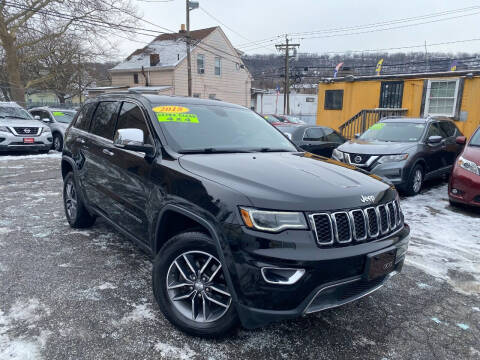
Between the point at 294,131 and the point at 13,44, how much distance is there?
20.4m

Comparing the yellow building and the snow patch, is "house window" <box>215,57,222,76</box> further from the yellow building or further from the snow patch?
the snow patch

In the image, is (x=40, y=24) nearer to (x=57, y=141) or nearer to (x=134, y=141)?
(x=57, y=141)

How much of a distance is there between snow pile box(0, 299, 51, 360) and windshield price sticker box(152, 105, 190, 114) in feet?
6.41

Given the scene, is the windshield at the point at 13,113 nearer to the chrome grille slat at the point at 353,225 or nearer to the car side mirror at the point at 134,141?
the car side mirror at the point at 134,141

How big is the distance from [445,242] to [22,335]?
480cm

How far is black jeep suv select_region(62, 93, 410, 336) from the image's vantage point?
6.98 feet

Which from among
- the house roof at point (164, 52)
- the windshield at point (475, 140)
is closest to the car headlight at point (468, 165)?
the windshield at point (475, 140)

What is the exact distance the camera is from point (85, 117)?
466 cm

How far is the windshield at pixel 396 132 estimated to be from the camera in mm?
7715

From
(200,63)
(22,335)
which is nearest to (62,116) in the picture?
(22,335)

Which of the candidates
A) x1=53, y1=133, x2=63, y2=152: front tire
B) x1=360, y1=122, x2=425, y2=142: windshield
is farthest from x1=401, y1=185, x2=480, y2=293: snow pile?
x1=53, y1=133, x2=63, y2=152: front tire

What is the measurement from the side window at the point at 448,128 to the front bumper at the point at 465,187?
111 inches

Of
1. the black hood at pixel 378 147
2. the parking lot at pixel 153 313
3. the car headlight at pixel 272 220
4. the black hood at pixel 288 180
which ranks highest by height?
the black hood at pixel 288 180

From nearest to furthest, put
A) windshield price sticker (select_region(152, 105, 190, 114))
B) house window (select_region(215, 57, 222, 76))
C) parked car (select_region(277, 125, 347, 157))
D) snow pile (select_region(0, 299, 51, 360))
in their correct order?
1. snow pile (select_region(0, 299, 51, 360))
2. windshield price sticker (select_region(152, 105, 190, 114))
3. parked car (select_region(277, 125, 347, 157))
4. house window (select_region(215, 57, 222, 76))
